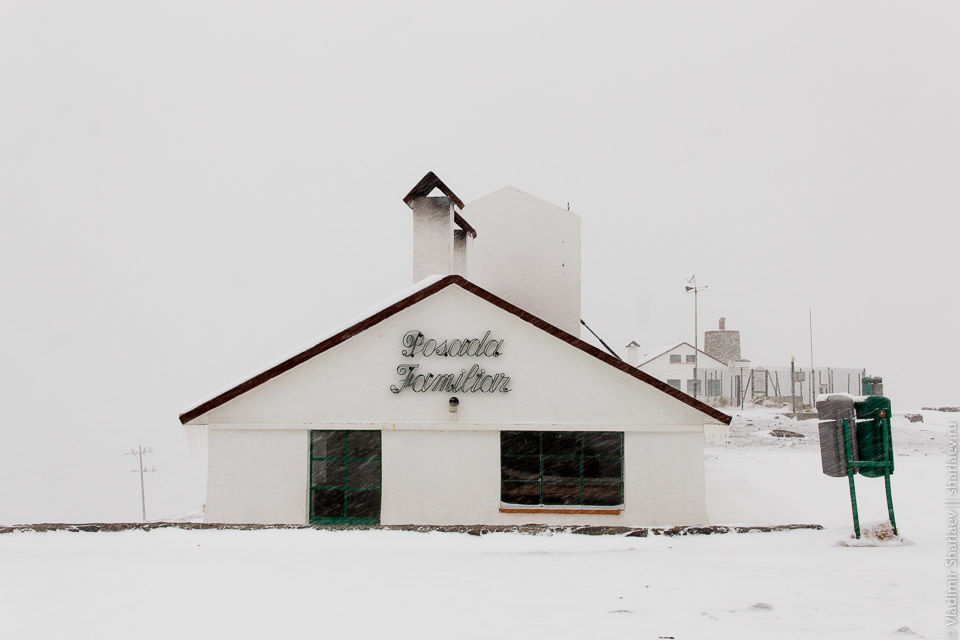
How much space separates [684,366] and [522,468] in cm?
4735

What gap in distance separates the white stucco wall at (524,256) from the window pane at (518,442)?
7330 mm

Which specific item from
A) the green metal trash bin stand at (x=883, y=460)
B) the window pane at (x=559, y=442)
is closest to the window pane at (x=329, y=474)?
the window pane at (x=559, y=442)

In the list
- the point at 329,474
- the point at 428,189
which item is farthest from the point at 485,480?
the point at 428,189

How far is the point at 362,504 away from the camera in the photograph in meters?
13.5

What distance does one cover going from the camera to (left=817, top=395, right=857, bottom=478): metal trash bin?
25.4ft

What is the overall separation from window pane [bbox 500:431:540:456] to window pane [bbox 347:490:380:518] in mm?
2893

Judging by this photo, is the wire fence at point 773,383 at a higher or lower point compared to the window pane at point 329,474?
higher

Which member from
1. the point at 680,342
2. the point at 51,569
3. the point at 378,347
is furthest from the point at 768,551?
the point at 680,342

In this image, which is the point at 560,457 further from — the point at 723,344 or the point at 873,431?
the point at 723,344

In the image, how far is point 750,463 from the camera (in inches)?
877

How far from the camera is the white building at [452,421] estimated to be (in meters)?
12.8

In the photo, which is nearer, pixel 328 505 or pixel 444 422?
pixel 444 422

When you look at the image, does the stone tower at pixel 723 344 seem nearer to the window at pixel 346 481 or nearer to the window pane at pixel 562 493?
the window pane at pixel 562 493

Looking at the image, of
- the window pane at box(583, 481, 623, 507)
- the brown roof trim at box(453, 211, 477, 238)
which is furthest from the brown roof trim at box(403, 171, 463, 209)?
the window pane at box(583, 481, 623, 507)
